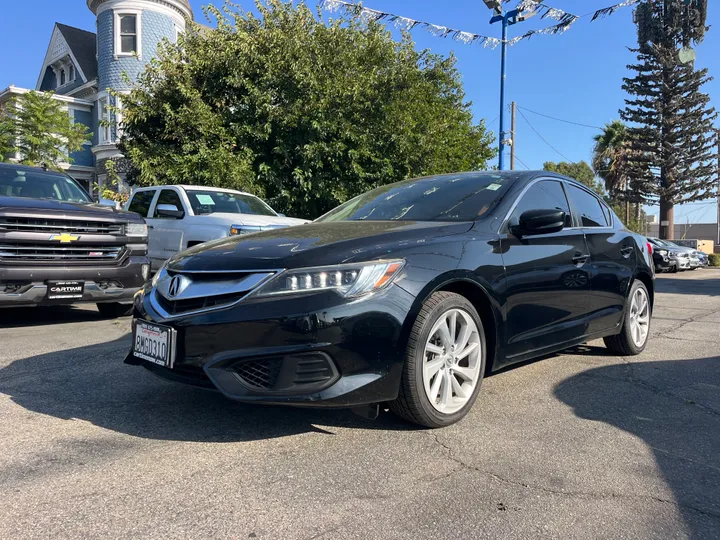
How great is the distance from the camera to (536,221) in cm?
383

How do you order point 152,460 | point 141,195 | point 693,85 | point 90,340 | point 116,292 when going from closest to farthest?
point 152,460 < point 90,340 < point 116,292 < point 141,195 < point 693,85

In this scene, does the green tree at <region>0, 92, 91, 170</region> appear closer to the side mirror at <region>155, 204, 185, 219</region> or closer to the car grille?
the side mirror at <region>155, 204, 185, 219</region>

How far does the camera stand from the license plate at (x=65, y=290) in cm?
617

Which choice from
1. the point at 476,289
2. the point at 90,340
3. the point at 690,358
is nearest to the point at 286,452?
the point at 476,289

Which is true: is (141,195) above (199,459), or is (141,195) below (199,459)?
above

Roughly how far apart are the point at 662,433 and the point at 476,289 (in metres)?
1.32

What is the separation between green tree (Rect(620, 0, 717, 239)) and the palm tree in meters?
Answer: 3.56

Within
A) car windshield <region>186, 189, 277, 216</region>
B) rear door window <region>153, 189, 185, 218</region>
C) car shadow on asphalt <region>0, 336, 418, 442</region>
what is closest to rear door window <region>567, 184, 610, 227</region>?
car shadow on asphalt <region>0, 336, 418, 442</region>

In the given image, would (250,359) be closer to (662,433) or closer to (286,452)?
(286,452)

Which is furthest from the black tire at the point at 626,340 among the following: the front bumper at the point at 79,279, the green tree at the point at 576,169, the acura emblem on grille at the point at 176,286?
the green tree at the point at 576,169

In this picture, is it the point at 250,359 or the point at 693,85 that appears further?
the point at 693,85

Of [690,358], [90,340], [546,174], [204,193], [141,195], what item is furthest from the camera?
[141,195]

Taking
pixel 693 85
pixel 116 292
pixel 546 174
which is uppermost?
pixel 693 85

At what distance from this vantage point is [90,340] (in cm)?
582
